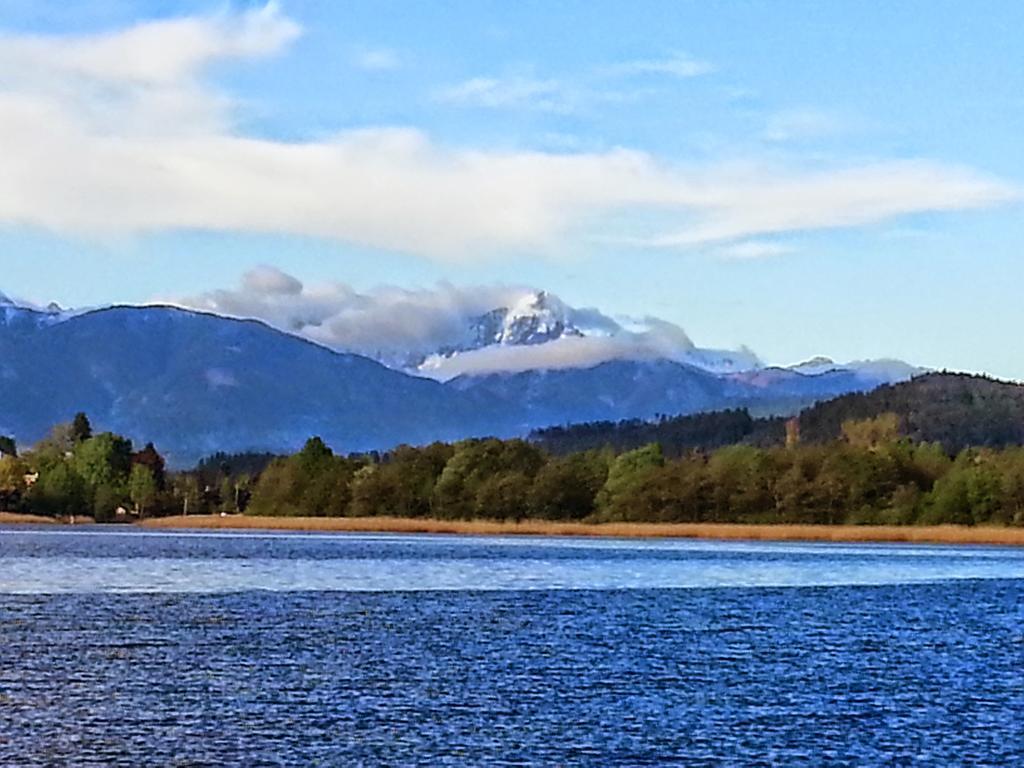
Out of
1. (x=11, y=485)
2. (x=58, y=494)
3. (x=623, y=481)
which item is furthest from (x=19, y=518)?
(x=623, y=481)

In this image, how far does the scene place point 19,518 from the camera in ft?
627

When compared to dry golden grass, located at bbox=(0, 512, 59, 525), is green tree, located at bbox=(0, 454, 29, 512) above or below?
above

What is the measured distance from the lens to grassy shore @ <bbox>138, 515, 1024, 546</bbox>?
130375 millimetres

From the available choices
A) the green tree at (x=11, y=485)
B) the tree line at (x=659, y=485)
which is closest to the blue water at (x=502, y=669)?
the tree line at (x=659, y=485)

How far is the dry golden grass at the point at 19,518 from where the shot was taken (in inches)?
7490

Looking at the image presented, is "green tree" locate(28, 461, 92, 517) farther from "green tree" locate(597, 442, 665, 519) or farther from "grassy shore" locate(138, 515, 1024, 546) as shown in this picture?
"green tree" locate(597, 442, 665, 519)

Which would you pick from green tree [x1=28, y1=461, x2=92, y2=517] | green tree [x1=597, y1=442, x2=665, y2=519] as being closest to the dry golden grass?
green tree [x1=28, y1=461, x2=92, y2=517]

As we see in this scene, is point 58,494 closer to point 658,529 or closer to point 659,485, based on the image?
point 659,485

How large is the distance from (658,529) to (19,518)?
77719mm

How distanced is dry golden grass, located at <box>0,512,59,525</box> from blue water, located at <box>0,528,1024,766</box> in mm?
105736

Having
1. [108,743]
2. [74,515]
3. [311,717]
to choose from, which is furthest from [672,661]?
[74,515]

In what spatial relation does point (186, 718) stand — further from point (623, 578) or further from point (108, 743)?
point (623, 578)

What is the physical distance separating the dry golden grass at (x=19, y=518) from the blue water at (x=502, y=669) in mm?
105736

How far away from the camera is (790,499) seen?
474 feet
